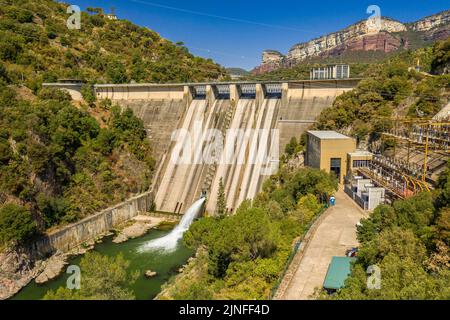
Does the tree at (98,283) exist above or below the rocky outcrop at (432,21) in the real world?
below

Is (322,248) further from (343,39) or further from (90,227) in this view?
(343,39)

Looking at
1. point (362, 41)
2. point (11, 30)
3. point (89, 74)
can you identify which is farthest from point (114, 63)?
point (362, 41)

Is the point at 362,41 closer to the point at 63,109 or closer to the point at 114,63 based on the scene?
the point at 114,63

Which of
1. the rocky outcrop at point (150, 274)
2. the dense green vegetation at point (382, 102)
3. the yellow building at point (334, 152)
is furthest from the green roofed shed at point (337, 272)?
the dense green vegetation at point (382, 102)

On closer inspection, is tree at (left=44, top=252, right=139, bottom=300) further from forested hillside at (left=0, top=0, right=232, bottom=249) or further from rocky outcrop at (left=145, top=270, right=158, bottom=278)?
forested hillside at (left=0, top=0, right=232, bottom=249)

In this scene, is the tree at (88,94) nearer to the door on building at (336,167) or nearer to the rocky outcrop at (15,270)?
the rocky outcrop at (15,270)

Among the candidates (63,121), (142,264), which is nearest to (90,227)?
(142,264)

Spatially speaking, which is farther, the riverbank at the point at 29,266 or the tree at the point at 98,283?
the riverbank at the point at 29,266

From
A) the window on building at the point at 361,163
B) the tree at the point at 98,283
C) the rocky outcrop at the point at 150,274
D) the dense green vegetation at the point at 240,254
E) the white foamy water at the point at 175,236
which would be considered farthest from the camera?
the window on building at the point at 361,163
